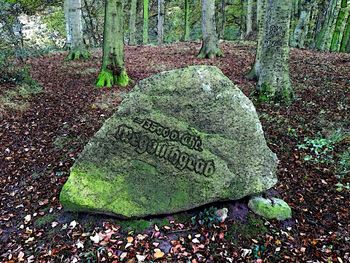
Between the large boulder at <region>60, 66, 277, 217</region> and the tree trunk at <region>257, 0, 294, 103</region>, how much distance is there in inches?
154

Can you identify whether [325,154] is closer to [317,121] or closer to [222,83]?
[317,121]

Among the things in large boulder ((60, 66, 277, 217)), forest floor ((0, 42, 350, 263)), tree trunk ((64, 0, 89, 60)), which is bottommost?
forest floor ((0, 42, 350, 263))

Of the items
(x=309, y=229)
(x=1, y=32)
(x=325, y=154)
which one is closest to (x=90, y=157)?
(x=309, y=229)

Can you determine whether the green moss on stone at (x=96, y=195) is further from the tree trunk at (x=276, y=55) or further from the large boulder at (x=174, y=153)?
the tree trunk at (x=276, y=55)

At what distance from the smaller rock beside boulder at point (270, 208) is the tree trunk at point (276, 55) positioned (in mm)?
4288

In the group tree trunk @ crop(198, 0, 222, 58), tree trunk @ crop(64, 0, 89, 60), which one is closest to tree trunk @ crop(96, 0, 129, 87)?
tree trunk @ crop(64, 0, 89, 60)

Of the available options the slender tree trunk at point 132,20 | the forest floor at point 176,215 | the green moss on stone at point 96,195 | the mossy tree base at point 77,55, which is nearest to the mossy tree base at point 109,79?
the forest floor at point 176,215

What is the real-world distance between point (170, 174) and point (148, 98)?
3.95 ft

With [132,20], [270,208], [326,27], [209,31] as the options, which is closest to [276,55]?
[270,208]

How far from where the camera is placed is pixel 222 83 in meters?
4.96

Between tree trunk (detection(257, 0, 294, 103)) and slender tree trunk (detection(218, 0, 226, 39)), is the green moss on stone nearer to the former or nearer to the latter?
tree trunk (detection(257, 0, 294, 103))

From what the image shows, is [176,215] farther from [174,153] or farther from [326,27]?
[326,27]

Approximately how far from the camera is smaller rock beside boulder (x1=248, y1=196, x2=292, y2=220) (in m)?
4.62

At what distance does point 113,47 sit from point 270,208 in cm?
747
